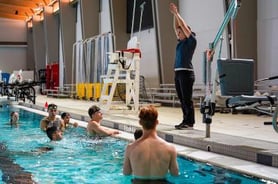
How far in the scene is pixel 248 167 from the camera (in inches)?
145

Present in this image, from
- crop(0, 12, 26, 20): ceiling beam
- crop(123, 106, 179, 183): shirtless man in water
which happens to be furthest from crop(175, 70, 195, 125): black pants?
crop(0, 12, 26, 20): ceiling beam

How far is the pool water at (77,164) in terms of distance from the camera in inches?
137

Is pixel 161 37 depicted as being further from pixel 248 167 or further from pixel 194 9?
pixel 248 167

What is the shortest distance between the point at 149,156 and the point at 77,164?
1.66 meters

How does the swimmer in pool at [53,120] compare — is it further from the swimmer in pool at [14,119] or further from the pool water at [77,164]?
the swimmer in pool at [14,119]

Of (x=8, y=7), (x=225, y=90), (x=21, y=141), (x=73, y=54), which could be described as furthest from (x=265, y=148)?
(x=8, y=7)

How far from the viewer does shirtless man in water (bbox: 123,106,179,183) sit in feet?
8.93

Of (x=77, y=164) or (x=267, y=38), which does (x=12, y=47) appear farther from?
(x=77, y=164)

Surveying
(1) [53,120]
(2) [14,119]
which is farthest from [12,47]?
(1) [53,120]

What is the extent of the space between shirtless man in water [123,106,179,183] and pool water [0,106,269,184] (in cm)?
20

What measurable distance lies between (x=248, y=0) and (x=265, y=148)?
22.1ft

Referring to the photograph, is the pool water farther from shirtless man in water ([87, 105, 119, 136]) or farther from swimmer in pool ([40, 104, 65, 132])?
swimmer in pool ([40, 104, 65, 132])

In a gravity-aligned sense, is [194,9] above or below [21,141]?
above

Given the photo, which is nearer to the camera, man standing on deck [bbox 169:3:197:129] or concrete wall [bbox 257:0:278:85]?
man standing on deck [bbox 169:3:197:129]
